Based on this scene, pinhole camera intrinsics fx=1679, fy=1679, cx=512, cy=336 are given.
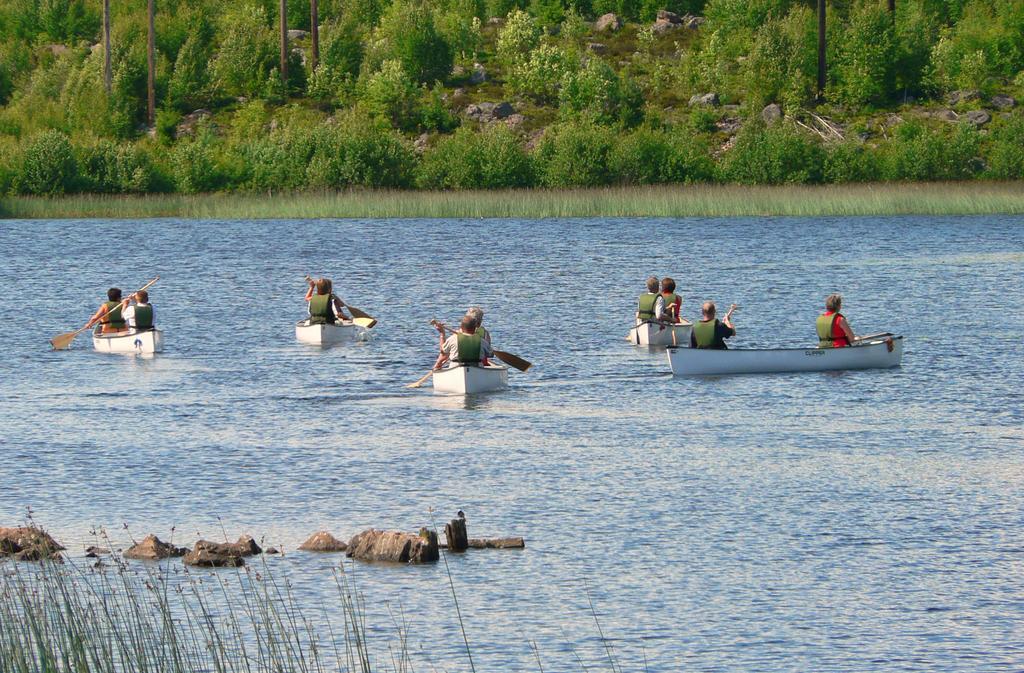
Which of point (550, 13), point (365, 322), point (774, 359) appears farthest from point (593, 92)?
point (774, 359)

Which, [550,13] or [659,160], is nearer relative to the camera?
[659,160]

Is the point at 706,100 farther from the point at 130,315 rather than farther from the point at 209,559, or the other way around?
the point at 209,559

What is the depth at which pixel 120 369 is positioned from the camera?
35.4m

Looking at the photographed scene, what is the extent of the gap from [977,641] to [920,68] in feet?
318

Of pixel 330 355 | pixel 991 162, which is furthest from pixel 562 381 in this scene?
pixel 991 162

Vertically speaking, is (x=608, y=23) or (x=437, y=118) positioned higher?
(x=608, y=23)

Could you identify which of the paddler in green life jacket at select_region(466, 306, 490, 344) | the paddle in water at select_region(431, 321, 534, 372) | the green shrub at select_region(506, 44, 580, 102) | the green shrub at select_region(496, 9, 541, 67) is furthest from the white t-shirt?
the green shrub at select_region(496, 9, 541, 67)

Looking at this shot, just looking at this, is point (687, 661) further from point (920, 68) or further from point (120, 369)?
point (920, 68)

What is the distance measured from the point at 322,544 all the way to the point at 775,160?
73858 mm

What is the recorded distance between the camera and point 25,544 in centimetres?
1759

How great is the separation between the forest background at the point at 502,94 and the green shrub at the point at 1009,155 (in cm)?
12

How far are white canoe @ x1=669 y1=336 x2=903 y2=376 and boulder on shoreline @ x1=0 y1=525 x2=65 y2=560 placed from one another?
16646 mm

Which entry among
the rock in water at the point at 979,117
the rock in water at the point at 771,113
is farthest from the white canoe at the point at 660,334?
the rock in water at the point at 979,117

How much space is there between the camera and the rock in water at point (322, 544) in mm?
18562
